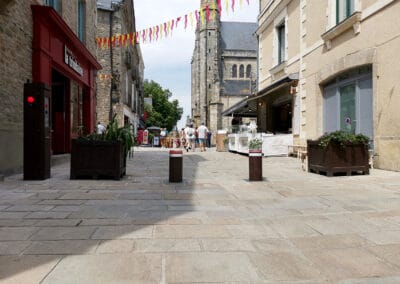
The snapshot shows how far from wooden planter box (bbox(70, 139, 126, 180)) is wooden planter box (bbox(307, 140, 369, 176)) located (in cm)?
438

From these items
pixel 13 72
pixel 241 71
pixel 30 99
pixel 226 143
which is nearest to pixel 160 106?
pixel 241 71

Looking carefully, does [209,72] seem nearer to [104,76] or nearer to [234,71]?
[234,71]

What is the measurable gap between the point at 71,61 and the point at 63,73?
55cm

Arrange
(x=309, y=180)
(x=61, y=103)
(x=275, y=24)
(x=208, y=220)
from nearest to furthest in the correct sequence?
1. (x=208, y=220)
2. (x=309, y=180)
3. (x=61, y=103)
4. (x=275, y=24)

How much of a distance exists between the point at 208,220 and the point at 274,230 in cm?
77

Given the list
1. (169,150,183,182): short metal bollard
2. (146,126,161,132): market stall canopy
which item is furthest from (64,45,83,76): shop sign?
(146,126,161,132): market stall canopy

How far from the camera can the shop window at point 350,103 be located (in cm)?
976

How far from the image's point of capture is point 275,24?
16.8 meters

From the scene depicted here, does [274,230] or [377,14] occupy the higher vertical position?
[377,14]

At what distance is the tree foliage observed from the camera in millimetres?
64562

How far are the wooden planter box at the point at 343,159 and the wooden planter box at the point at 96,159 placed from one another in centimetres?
438

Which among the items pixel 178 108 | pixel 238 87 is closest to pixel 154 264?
pixel 238 87

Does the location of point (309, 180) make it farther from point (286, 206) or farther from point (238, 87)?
point (238, 87)

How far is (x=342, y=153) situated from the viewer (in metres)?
8.01
